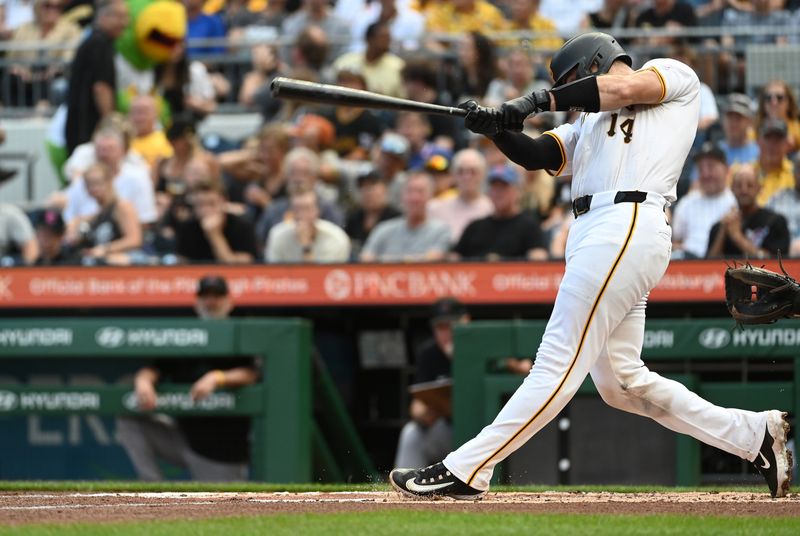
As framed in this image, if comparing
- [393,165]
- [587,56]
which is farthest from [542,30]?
[587,56]

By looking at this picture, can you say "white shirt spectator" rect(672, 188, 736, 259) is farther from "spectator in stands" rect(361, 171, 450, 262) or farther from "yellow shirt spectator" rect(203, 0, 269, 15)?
"yellow shirt spectator" rect(203, 0, 269, 15)

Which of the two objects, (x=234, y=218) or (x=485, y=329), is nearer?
(x=485, y=329)

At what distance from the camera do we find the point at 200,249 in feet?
36.8

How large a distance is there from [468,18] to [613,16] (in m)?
1.32

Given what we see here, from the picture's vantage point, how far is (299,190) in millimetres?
11203

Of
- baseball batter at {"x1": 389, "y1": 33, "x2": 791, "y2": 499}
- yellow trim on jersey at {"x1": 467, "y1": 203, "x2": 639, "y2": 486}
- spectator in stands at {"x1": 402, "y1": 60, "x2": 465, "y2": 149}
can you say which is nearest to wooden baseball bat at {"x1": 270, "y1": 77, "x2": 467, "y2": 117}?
baseball batter at {"x1": 389, "y1": 33, "x2": 791, "y2": 499}

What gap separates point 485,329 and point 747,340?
158cm

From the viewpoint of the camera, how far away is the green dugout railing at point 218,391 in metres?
9.45

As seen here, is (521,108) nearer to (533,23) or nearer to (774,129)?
(774,129)

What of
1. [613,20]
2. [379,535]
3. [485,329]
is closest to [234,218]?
[485,329]

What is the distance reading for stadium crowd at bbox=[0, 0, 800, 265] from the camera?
10.6 m

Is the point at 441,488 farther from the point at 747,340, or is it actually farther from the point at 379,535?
the point at 747,340

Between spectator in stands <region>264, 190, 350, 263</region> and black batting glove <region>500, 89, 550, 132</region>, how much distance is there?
488cm

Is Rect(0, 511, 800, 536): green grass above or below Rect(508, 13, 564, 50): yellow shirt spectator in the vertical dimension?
below
